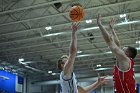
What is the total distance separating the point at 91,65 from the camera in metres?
27.8

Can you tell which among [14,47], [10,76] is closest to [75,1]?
[14,47]

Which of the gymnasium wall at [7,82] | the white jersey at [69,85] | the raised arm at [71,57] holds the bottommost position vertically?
the white jersey at [69,85]

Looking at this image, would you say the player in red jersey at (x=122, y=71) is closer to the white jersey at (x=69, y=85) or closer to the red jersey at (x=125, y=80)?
the red jersey at (x=125, y=80)

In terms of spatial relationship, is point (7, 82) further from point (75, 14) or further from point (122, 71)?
point (122, 71)

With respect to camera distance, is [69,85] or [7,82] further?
[7,82]

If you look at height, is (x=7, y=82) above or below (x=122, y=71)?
above

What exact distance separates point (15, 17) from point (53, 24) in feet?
7.46

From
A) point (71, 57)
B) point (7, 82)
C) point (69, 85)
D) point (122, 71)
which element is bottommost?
point (69, 85)

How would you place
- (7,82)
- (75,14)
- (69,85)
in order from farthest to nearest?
1. (7,82)
2. (75,14)
3. (69,85)

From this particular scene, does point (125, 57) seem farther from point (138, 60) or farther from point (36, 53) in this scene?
point (138, 60)

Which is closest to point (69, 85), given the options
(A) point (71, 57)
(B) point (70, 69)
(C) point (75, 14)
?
(B) point (70, 69)

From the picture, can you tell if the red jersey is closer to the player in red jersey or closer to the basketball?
the player in red jersey

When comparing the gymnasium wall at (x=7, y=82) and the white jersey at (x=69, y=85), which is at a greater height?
the gymnasium wall at (x=7, y=82)

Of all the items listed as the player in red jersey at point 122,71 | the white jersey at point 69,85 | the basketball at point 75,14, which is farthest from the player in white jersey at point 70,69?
the basketball at point 75,14
